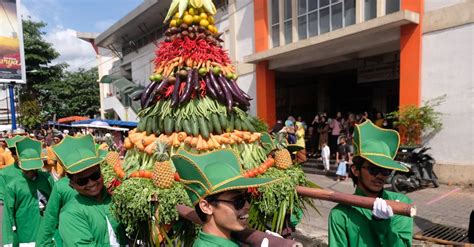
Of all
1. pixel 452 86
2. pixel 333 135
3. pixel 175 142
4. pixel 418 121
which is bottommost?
pixel 333 135

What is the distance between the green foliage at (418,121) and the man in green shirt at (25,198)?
8159mm

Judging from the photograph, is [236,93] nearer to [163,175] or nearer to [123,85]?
[163,175]

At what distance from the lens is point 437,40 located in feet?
27.1

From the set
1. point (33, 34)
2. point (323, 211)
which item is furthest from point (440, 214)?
point (33, 34)

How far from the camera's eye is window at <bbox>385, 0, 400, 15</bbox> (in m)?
8.85

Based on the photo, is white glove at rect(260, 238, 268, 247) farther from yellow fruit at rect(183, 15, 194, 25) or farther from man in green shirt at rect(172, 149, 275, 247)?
yellow fruit at rect(183, 15, 194, 25)

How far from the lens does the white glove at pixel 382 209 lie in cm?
176

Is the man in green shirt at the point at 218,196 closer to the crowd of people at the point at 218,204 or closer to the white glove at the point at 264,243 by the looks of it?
the crowd of people at the point at 218,204

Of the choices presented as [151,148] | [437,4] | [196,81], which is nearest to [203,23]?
[196,81]

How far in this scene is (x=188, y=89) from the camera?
286cm

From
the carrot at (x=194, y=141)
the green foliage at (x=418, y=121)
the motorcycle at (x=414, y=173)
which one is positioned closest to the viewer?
the carrot at (x=194, y=141)

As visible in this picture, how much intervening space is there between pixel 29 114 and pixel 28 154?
72.3 ft

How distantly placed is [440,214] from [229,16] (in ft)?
36.3

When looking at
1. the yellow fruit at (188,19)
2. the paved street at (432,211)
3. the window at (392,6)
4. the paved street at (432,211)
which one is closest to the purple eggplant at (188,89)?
the yellow fruit at (188,19)
